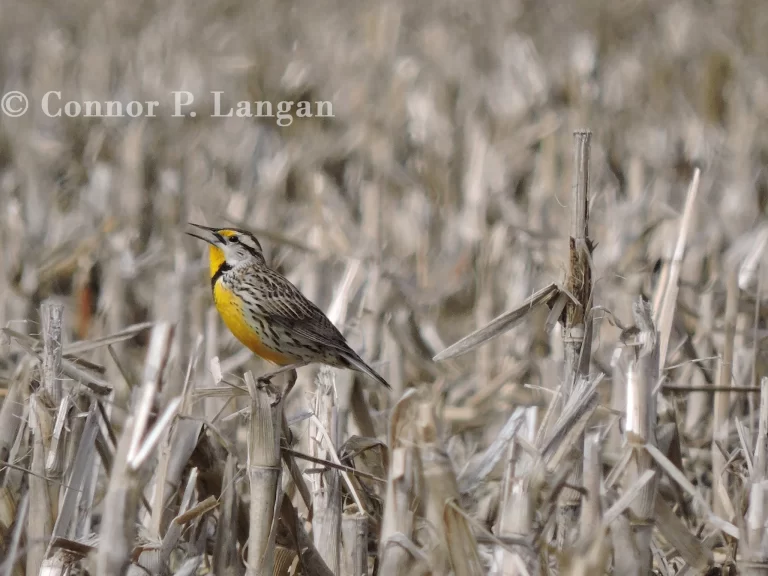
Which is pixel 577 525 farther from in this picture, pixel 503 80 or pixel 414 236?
pixel 503 80

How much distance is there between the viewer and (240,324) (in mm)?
4230

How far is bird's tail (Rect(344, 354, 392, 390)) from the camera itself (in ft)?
13.3

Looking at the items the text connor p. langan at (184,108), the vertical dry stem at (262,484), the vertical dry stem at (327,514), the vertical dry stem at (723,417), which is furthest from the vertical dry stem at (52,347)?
the text connor p. langan at (184,108)

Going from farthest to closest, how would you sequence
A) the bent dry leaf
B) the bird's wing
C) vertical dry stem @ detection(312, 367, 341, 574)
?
the bird's wing, vertical dry stem @ detection(312, 367, 341, 574), the bent dry leaf

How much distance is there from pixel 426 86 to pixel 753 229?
3047 millimetres

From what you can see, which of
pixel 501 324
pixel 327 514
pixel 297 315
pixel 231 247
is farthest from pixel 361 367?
pixel 501 324

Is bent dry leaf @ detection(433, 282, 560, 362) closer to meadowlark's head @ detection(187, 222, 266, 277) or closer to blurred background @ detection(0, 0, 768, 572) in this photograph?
blurred background @ detection(0, 0, 768, 572)

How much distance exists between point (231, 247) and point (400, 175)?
2249 millimetres

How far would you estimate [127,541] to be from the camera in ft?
7.22

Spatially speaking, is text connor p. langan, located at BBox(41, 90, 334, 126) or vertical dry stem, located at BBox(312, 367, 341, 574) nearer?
vertical dry stem, located at BBox(312, 367, 341, 574)

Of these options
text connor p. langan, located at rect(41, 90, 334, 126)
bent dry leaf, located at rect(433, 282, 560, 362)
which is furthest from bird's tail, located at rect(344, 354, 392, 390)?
text connor p. langan, located at rect(41, 90, 334, 126)

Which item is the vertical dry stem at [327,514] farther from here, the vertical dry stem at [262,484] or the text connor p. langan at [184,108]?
the text connor p. langan at [184,108]

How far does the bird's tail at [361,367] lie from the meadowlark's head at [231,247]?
662 millimetres

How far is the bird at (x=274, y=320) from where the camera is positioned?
165 inches
